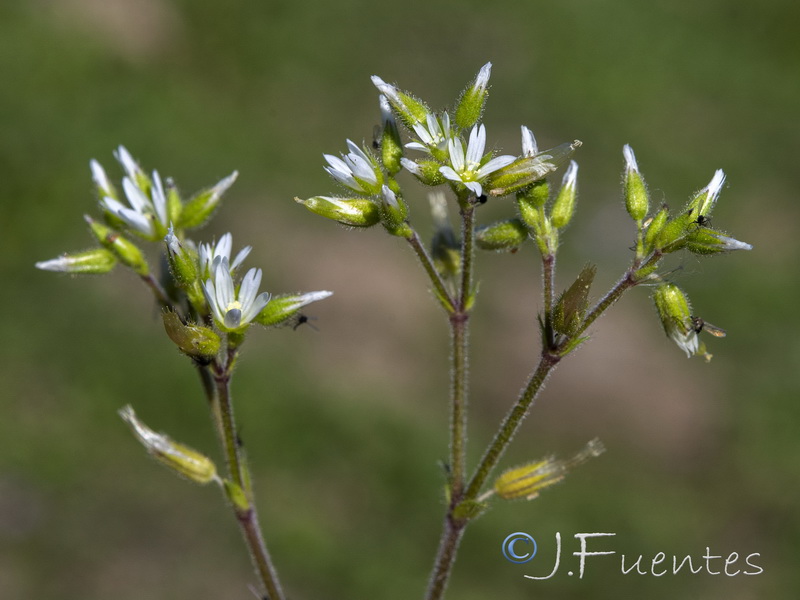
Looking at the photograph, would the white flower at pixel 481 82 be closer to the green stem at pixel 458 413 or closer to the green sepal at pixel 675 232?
the green stem at pixel 458 413

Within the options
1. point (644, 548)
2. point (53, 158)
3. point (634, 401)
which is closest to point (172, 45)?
point (53, 158)

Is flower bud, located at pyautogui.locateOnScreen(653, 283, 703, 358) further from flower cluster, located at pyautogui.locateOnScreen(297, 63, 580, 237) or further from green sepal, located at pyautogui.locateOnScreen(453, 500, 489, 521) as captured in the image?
green sepal, located at pyautogui.locateOnScreen(453, 500, 489, 521)

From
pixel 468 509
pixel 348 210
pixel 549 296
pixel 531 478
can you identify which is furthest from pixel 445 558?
pixel 348 210

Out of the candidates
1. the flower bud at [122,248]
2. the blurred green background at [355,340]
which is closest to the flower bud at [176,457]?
the flower bud at [122,248]

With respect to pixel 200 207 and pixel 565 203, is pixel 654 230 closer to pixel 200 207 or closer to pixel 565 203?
pixel 565 203

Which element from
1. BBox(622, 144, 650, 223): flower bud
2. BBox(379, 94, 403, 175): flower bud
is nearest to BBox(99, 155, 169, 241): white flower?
BBox(379, 94, 403, 175): flower bud

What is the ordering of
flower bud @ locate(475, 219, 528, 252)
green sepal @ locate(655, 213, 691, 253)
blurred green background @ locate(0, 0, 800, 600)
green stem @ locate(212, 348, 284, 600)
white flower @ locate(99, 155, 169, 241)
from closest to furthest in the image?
green sepal @ locate(655, 213, 691, 253)
green stem @ locate(212, 348, 284, 600)
flower bud @ locate(475, 219, 528, 252)
white flower @ locate(99, 155, 169, 241)
blurred green background @ locate(0, 0, 800, 600)
